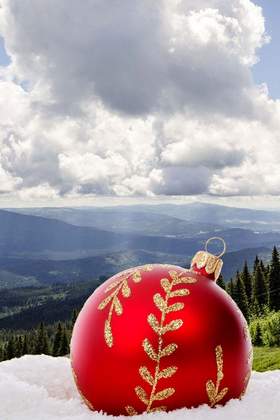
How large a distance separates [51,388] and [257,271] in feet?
206

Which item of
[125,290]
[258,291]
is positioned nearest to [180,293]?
[125,290]

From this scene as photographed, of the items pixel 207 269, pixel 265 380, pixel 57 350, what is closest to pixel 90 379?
pixel 207 269

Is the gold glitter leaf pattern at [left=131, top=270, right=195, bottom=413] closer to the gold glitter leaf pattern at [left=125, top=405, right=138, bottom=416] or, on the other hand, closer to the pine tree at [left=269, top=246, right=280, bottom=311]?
the gold glitter leaf pattern at [left=125, top=405, right=138, bottom=416]

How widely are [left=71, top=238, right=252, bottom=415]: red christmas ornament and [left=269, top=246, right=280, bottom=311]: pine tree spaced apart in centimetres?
5681

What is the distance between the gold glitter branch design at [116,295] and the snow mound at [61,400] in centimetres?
123

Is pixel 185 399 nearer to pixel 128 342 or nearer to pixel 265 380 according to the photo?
pixel 128 342

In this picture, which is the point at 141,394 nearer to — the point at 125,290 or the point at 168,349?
the point at 168,349

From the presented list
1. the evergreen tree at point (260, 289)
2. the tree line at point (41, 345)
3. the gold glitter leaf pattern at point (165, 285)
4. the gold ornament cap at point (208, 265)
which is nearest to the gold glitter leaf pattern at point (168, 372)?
the gold glitter leaf pattern at point (165, 285)

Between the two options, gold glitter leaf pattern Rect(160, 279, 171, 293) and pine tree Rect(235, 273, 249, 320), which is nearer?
gold glitter leaf pattern Rect(160, 279, 171, 293)

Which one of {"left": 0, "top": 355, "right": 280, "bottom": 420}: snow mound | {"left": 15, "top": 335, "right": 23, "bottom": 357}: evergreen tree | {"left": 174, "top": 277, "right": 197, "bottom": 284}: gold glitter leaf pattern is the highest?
{"left": 174, "top": 277, "right": 197, "bottom": 284}: gold glitter leaf pattern

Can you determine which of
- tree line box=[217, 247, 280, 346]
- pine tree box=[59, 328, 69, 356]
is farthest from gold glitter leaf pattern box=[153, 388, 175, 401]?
pine tree box=[59, 328, 69, 356]

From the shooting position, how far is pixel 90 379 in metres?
8.19

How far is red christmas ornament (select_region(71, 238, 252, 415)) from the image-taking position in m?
7.73

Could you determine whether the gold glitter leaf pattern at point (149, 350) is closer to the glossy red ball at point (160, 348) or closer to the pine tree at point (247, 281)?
the glossy red ball at point (160, 348)
